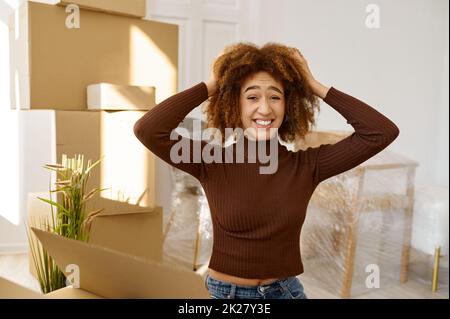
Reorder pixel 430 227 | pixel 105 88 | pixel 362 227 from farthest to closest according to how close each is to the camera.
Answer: pixel 430 227, pixel 362 227, pixel 105 88

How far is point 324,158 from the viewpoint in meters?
1.11

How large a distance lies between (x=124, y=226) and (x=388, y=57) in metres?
2.28

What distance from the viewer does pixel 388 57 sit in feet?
11.1

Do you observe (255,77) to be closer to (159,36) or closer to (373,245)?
(159,36)

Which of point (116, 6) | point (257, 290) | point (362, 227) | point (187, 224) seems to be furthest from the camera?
point (187, 224)

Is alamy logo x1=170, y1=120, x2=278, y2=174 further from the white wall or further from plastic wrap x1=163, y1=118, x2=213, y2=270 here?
the white wall

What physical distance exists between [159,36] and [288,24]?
1.34 m

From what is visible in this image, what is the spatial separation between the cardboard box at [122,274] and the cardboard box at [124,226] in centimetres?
140

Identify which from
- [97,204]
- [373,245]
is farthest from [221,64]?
[373,245]

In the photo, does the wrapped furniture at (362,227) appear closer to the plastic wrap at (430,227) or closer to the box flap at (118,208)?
the plastic wrap at (430,227)

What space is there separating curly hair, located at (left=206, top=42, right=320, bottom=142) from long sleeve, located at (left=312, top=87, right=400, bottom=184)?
0.09 metres

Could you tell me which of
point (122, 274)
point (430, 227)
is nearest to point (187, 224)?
point (430, 227)

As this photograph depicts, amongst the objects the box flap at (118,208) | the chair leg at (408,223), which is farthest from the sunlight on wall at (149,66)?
the chair leg at (408,223)

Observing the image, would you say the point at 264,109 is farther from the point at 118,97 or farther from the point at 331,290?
the point at 331,290
